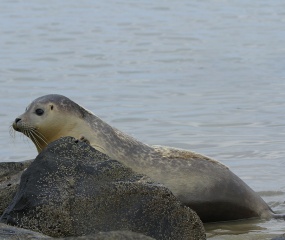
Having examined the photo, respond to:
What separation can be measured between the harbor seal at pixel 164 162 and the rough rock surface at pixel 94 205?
4.51 ft

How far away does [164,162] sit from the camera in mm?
7559

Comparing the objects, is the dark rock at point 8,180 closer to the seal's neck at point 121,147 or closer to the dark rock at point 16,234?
the seal's neck at point 121,147

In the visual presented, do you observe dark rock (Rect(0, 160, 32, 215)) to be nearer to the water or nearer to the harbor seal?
the harbor seal

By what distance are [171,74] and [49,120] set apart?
8415 mm

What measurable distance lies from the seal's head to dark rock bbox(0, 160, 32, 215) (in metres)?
0.35

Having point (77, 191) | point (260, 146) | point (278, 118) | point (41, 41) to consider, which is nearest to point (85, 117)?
point (77, 191)

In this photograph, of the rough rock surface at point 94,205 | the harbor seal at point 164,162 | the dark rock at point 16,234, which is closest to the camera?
the dark rock at point 16,234

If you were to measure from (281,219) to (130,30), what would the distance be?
14640 mm

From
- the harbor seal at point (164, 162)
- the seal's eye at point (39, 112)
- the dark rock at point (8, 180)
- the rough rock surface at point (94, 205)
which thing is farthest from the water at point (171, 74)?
the seal's eye at point (39, 112)

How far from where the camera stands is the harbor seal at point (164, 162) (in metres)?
7.48

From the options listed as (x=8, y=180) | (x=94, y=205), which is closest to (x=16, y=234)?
(x=94, y=205)

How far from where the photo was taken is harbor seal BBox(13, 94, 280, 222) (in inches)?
295

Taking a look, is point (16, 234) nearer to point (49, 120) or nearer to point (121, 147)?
point (121, 147)

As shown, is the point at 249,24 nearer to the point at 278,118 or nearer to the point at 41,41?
the point at 41,41
